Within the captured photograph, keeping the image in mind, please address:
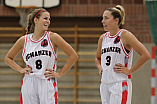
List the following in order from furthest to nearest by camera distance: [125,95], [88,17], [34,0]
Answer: [88,17]
[34,0]
[125,95]

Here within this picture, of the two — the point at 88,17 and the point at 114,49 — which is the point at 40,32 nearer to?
the point at 114,49

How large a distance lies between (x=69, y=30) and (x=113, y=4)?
4.09ft

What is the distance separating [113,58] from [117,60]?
0.05 meters

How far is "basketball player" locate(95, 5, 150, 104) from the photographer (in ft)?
12.1

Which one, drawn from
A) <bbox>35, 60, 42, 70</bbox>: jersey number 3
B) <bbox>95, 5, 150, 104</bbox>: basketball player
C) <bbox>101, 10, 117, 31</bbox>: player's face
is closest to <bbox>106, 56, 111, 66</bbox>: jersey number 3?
<bbox>95, 5, 150, 104</bbox>: basketball player

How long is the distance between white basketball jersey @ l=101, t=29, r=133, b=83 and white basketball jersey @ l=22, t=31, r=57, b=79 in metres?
0.55

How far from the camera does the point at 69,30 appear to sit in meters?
8.85

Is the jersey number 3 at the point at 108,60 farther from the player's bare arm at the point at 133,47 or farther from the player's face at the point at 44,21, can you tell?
the player's face at the point at 44,21

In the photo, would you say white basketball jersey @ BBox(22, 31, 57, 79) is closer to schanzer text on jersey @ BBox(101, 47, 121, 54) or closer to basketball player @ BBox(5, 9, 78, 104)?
basketball player @ BBox(5, 9, 78, 104)

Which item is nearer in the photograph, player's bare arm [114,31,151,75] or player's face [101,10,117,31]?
player's bare arm [114,31,151,75]

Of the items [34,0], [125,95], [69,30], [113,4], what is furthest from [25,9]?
[125,95]

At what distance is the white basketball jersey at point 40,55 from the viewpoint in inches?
148

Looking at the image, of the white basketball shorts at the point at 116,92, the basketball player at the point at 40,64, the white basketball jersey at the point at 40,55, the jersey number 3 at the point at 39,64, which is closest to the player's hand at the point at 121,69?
the white basketball shorts at the point at 116,92

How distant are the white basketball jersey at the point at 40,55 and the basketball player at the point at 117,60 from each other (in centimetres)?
55
